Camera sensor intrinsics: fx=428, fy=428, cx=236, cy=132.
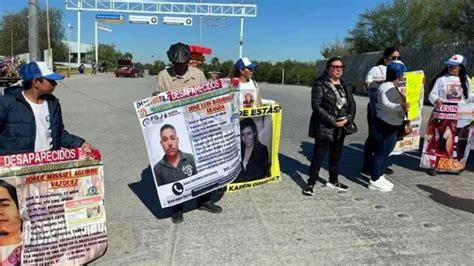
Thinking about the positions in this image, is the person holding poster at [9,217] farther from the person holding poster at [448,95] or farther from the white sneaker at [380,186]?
the person holding poster at [448,95]

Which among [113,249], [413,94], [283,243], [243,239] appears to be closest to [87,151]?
[113,249]

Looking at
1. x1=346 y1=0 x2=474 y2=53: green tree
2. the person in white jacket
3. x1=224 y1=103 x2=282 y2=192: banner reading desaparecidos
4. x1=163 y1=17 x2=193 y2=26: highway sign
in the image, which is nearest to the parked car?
x1=163 y1=17 x2=193 y2=26: highway sign

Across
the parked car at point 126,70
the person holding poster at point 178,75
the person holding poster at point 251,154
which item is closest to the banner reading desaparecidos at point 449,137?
the person holding poster at point 251,154

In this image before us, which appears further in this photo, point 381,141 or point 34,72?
point 381,141

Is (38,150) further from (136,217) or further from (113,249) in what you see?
(136,217)

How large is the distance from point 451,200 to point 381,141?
1093mm

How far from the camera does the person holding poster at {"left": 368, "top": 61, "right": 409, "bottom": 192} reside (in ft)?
16.8

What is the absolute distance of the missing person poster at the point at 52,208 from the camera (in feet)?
10.1

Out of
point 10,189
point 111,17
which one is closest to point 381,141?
point 10,189

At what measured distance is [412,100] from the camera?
6.50 m

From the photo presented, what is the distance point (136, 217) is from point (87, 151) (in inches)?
55.8

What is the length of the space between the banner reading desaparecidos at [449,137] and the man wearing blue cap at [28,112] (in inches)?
197

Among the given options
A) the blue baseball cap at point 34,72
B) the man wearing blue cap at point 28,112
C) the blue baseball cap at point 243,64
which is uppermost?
the blue baseball cap at point 243,64

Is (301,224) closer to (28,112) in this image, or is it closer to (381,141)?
(381,141)
